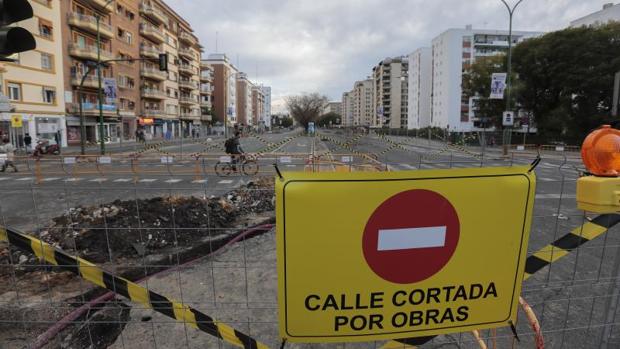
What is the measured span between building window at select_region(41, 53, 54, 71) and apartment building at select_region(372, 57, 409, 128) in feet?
358

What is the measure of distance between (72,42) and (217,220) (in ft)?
130

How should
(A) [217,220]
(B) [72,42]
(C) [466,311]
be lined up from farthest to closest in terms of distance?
(B) [72,42] < (A) [217,220] < (C) [466,311]

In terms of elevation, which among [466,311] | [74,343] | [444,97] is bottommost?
[74,343]

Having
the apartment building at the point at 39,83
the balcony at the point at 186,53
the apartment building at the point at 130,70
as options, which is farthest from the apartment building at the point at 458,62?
the apartment building at the point at 39,83

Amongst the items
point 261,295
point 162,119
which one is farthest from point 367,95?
point 261,295

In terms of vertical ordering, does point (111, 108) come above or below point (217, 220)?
above

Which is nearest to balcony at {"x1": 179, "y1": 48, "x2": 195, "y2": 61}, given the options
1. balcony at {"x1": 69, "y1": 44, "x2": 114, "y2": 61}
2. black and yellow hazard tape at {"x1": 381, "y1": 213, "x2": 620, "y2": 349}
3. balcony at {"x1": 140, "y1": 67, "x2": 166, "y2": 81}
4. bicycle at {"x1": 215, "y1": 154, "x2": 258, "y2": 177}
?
balcony at {"x1": 140, "y1": 67, "x2": 166, "y2": 81}

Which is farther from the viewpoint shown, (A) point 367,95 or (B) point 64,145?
(A) point 367,95

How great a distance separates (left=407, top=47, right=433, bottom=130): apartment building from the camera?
10738 cm

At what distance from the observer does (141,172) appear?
16312mm

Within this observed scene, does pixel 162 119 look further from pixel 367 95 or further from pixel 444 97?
pixel 367 95

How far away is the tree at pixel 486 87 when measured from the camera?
42.8 metres

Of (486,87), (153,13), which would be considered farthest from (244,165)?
(153,13)

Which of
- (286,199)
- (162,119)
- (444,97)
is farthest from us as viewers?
(444,97)
